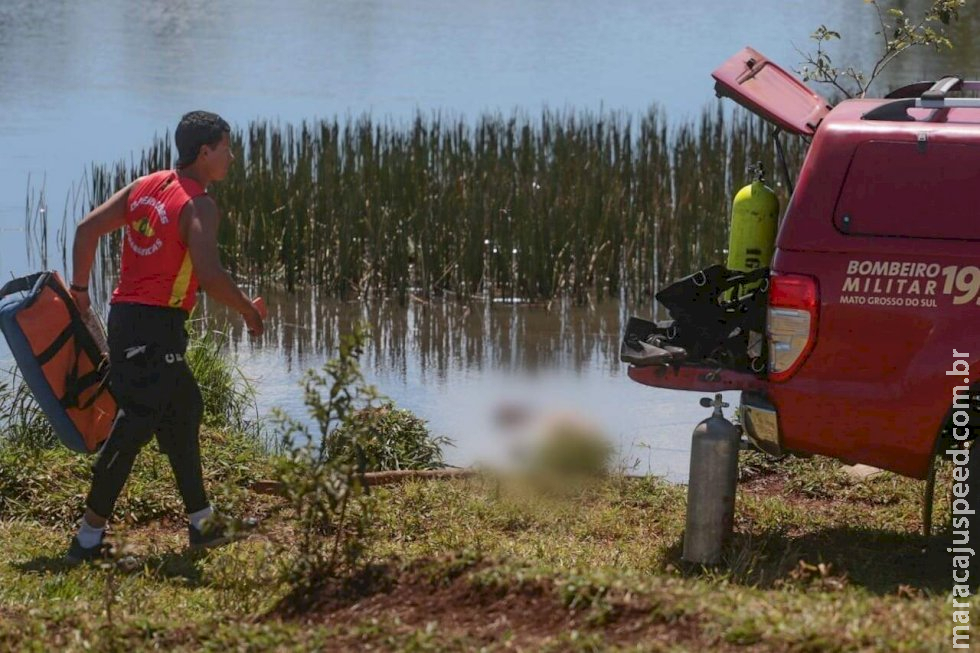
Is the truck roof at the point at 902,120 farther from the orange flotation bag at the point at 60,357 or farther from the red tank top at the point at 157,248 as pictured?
the orange flotation bag at the point at 60,357

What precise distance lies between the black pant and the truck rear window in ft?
7.96

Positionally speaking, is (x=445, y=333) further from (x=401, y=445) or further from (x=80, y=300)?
(x=80, y=300)

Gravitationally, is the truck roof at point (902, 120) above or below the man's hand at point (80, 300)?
above

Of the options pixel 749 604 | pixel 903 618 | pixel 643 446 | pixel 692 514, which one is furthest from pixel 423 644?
pixel 643 446

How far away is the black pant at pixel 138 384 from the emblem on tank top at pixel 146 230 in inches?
8.4

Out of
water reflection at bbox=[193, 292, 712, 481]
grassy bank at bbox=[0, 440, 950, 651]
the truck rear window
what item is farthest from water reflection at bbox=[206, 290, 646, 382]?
the truck rear window

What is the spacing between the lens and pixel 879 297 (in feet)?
18.1

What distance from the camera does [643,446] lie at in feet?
27.4

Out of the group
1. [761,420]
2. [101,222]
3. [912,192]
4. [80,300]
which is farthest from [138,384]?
[912,192]

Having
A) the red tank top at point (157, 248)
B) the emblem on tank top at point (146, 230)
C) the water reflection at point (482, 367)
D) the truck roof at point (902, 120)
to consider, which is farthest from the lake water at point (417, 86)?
the truck roof at point (902, 120)

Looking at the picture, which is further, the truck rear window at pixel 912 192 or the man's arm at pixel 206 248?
the man's arm at pixel 206 248

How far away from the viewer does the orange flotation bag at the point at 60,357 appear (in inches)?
237

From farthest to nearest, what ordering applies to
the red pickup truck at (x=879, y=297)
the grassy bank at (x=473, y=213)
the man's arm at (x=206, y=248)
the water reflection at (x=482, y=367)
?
the grassy bank at (x=473, y=213)
the water reflection at (x=482, y=367)
the man's arm at (x=206, y=248)
the red pickup truck at (x=879, y=297)

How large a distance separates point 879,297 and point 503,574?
1643 mm
